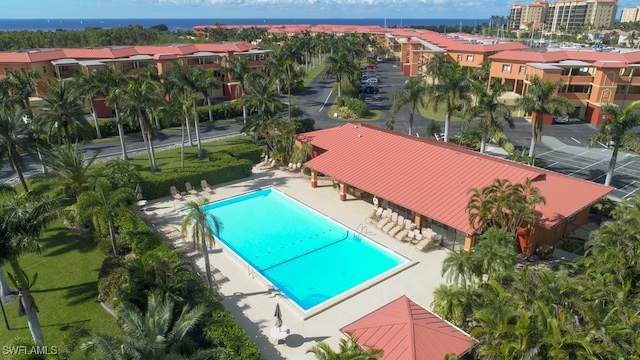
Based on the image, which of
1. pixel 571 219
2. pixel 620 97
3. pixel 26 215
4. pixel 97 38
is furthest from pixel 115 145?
pixel 97 38

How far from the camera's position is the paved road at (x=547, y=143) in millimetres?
39219

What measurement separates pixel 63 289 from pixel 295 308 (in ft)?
43.1

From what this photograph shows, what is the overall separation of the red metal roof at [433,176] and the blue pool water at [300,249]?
12.7 ft

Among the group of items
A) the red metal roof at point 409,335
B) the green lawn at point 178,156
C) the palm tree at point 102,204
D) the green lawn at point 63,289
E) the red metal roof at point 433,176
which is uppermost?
the palm tree at point 102,204

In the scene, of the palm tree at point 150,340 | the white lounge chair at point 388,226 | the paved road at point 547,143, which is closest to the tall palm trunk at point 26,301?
the palm tree at point 150,340

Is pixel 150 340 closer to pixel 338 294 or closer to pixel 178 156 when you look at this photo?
pixel 338 294

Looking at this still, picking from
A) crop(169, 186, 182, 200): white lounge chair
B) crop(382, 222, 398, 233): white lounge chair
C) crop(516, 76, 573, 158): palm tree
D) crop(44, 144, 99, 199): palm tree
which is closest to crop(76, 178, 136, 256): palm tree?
crop(44, 144, 99, 199): palm tree

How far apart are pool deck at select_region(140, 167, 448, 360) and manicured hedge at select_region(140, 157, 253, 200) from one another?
2287mm

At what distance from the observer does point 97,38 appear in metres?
133

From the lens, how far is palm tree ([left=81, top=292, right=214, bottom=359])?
13.7 m

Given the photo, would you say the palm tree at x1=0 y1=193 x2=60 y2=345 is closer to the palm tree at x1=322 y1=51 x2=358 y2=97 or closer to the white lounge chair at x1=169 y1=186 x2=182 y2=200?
the white lounge chair at x1=169 y1=186 x2=182 y2=200

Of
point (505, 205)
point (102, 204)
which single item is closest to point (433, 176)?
point (505, 205)

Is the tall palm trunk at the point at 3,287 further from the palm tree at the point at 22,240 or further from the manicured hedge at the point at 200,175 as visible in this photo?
the manicured hedge at the point at 200,175

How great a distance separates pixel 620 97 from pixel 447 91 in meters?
35.5
